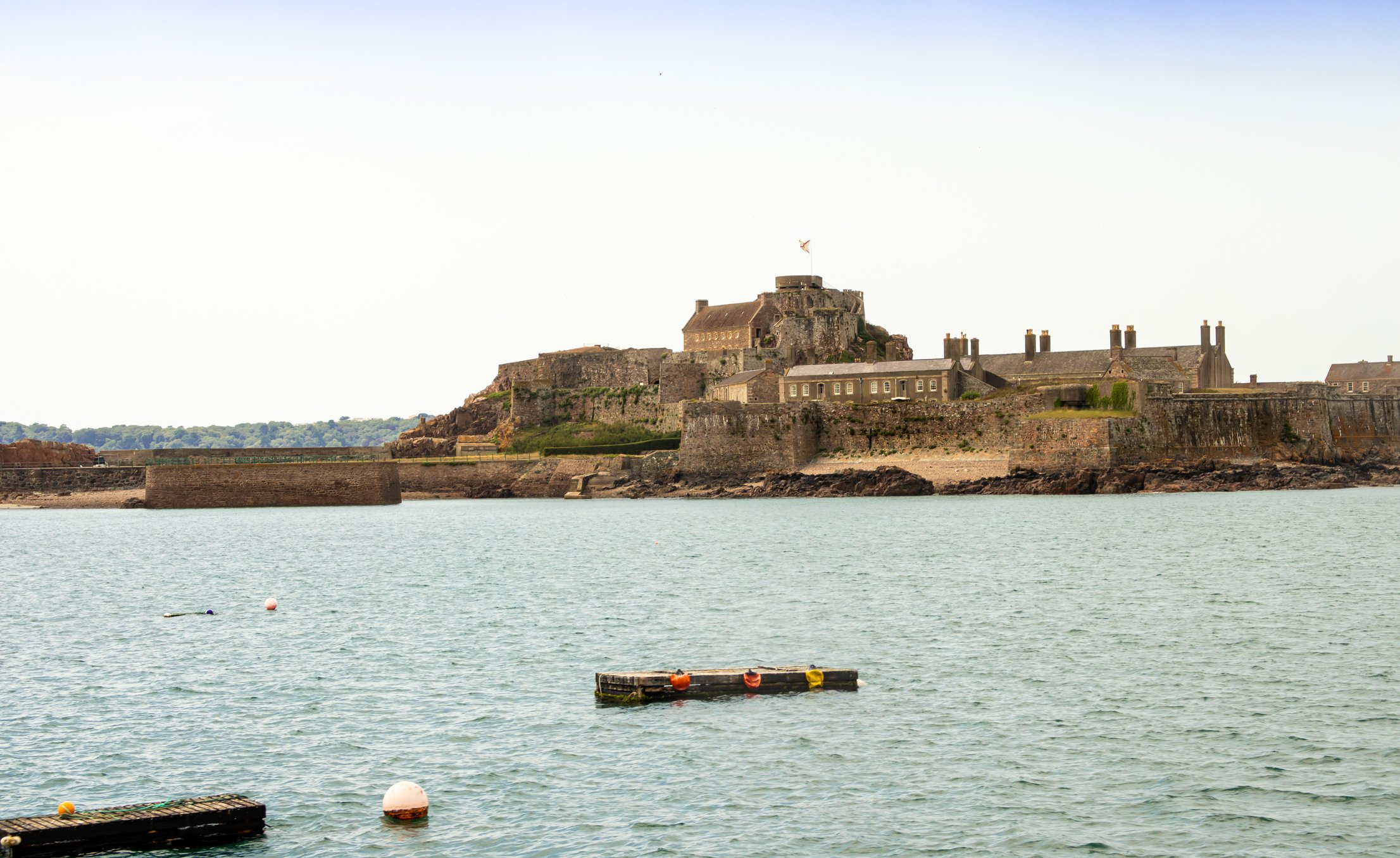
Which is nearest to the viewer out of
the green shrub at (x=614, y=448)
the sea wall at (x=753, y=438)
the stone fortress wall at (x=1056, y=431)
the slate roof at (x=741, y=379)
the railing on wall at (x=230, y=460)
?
the stone fortress wall at (x=1056, y=431)

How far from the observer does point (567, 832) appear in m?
13.1

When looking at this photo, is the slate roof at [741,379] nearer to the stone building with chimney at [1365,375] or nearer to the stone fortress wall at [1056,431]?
the stone fortress wall at [1056,431]

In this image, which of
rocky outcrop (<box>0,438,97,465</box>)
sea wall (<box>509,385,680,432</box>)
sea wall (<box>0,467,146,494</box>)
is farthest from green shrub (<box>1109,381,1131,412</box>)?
rocky outcrop (<box>0,438,97,465</box>)

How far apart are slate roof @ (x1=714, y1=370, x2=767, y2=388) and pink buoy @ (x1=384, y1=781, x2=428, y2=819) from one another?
68.6m

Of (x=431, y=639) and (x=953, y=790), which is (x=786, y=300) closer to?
(x=431, y=639)

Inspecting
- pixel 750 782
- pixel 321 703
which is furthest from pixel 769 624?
pixel 750 782

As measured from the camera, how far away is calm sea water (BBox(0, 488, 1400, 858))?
43.9 feet

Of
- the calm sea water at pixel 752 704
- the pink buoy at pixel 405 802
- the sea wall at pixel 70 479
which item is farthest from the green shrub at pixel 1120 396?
the pink buoy at pixel 405 802

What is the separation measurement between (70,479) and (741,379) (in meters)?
39.6

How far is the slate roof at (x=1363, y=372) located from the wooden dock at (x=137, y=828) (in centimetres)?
10584

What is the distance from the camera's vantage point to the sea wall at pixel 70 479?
79.9 meters

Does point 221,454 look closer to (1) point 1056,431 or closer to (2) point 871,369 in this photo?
(2) point 871,369

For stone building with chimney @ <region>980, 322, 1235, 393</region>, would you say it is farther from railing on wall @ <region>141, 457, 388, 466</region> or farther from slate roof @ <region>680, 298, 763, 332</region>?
railing on wall @ <region>141, 457, 388, 466</region>

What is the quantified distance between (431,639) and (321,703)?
235 inches
